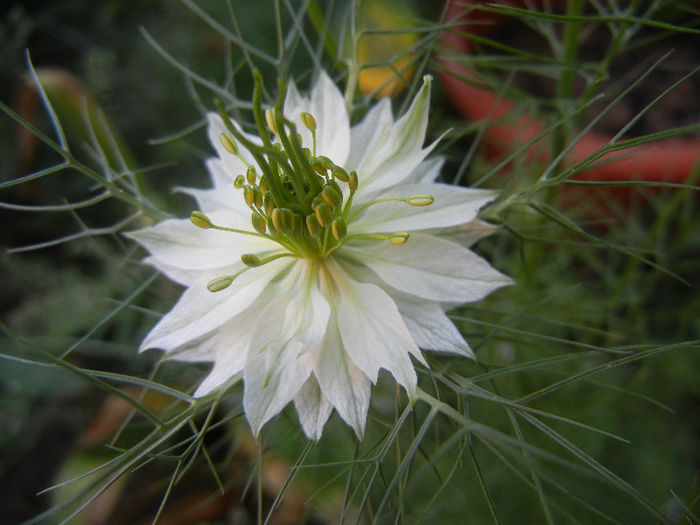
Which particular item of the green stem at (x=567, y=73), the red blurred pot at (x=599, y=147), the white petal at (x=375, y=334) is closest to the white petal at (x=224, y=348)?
the white petal at (x=375, y=334)

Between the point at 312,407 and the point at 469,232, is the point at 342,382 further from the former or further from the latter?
→ the point at 469,232

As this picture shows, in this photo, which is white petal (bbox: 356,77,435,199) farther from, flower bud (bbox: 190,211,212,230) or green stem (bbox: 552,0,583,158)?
green stem (bbox: 552,0,583,158)

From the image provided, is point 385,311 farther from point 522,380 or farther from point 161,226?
point 522,380

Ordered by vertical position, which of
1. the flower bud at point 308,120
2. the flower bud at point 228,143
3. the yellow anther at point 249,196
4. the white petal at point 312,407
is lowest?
the white petal at point 312,407

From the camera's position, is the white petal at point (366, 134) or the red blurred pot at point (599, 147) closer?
the white petal at point (366, 134)

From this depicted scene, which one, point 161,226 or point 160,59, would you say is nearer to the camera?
point 161,226

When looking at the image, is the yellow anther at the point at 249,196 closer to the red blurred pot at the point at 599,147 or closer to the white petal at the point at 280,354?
the white petal at the point at 280,354

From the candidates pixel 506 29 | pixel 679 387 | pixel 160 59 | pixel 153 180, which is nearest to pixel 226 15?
pixel 160 59
